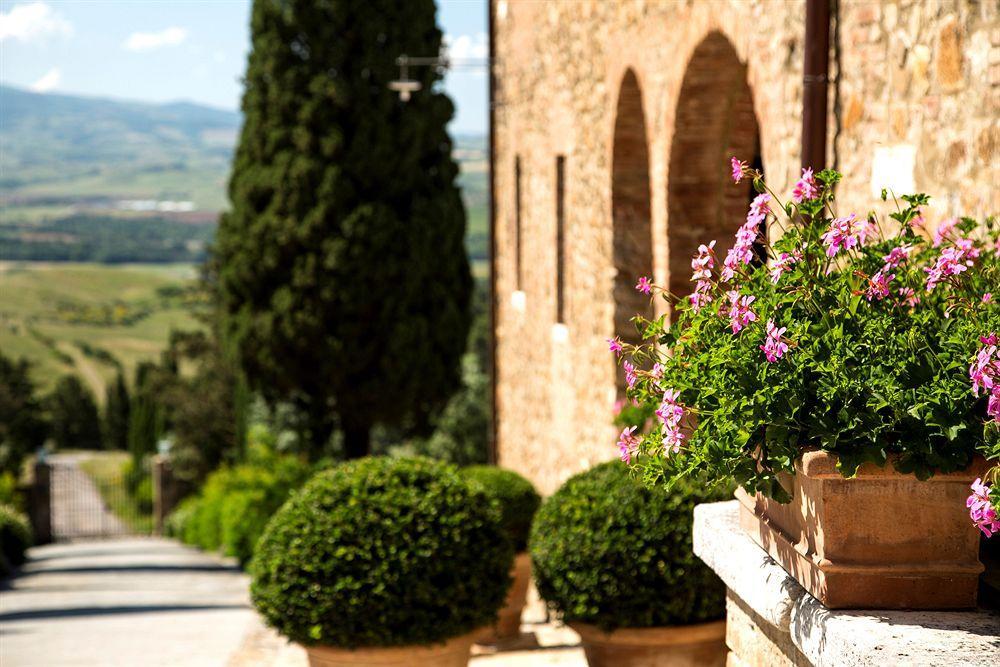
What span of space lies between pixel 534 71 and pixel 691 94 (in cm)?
420

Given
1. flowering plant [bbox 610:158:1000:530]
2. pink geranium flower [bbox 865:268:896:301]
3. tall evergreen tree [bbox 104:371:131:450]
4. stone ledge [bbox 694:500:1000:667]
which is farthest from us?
tall evergreen tree [bbox 104:371:131:450]

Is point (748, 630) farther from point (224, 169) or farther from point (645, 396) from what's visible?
point (224, 169)

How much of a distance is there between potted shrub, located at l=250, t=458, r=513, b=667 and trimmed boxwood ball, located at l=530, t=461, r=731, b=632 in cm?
37

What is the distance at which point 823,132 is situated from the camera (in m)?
4.46

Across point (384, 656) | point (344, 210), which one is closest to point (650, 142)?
point (384, 656)

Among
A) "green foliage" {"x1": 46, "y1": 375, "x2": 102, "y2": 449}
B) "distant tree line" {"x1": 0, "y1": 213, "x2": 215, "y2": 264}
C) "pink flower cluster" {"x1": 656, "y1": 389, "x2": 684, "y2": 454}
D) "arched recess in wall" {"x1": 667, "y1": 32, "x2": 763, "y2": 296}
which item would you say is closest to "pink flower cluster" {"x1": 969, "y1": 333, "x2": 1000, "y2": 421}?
"pink flower cluster" {"x1": 656, "y1": 389, "x2": 684, "y2": 454}

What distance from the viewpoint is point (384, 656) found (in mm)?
4801

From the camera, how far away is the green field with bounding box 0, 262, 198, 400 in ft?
243

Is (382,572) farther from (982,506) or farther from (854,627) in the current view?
(982,506)

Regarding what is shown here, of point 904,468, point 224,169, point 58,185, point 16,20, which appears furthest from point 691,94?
point 224,169

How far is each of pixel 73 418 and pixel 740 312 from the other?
60878 millimetres

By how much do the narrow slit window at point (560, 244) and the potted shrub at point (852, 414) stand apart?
6747 mm

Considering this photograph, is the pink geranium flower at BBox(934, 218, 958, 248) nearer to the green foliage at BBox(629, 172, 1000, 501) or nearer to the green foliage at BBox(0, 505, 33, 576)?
the green foliage at BBox(629, 172, 1000, 501)

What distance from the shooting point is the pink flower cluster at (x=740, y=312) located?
8.37 ft
